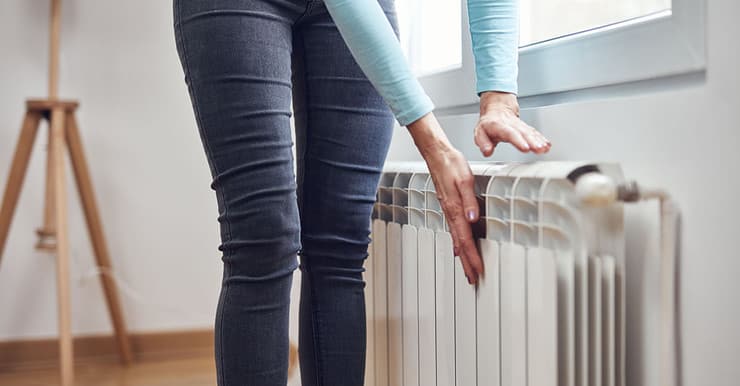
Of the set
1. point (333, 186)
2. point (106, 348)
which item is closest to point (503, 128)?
point (333, 186)

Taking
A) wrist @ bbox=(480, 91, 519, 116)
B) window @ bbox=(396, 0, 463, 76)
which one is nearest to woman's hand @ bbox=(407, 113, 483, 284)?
wrist @ bbox=(480, 91, 519, 116)

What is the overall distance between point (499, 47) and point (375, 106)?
7.8 inches

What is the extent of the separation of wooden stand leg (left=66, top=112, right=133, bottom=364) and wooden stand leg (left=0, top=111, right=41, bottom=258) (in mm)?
107

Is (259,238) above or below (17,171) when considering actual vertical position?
below

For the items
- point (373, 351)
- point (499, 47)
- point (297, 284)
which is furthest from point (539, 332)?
point (297, 284)

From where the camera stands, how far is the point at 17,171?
219 cm

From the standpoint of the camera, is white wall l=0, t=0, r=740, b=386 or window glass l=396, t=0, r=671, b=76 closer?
window glass l=396, t=0, r=671, b=76

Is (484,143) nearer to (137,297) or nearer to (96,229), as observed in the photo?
(96,229)

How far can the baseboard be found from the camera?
2.42 metres

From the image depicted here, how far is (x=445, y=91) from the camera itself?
150 cm

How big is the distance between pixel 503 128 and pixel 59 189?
1583 mm

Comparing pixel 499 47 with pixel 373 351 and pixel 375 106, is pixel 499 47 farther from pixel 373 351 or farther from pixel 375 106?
pixel 373 351

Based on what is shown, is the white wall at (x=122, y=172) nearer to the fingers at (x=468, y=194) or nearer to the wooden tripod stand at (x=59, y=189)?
the wooden tripod stand at (x=59, y=189)

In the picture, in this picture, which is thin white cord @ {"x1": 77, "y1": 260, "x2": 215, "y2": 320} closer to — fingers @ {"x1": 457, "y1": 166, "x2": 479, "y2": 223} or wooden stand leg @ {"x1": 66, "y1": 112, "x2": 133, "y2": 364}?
wooden stand leg @ {"x1": 66, "y1": 112, "x2": 133, "y2": 364}
